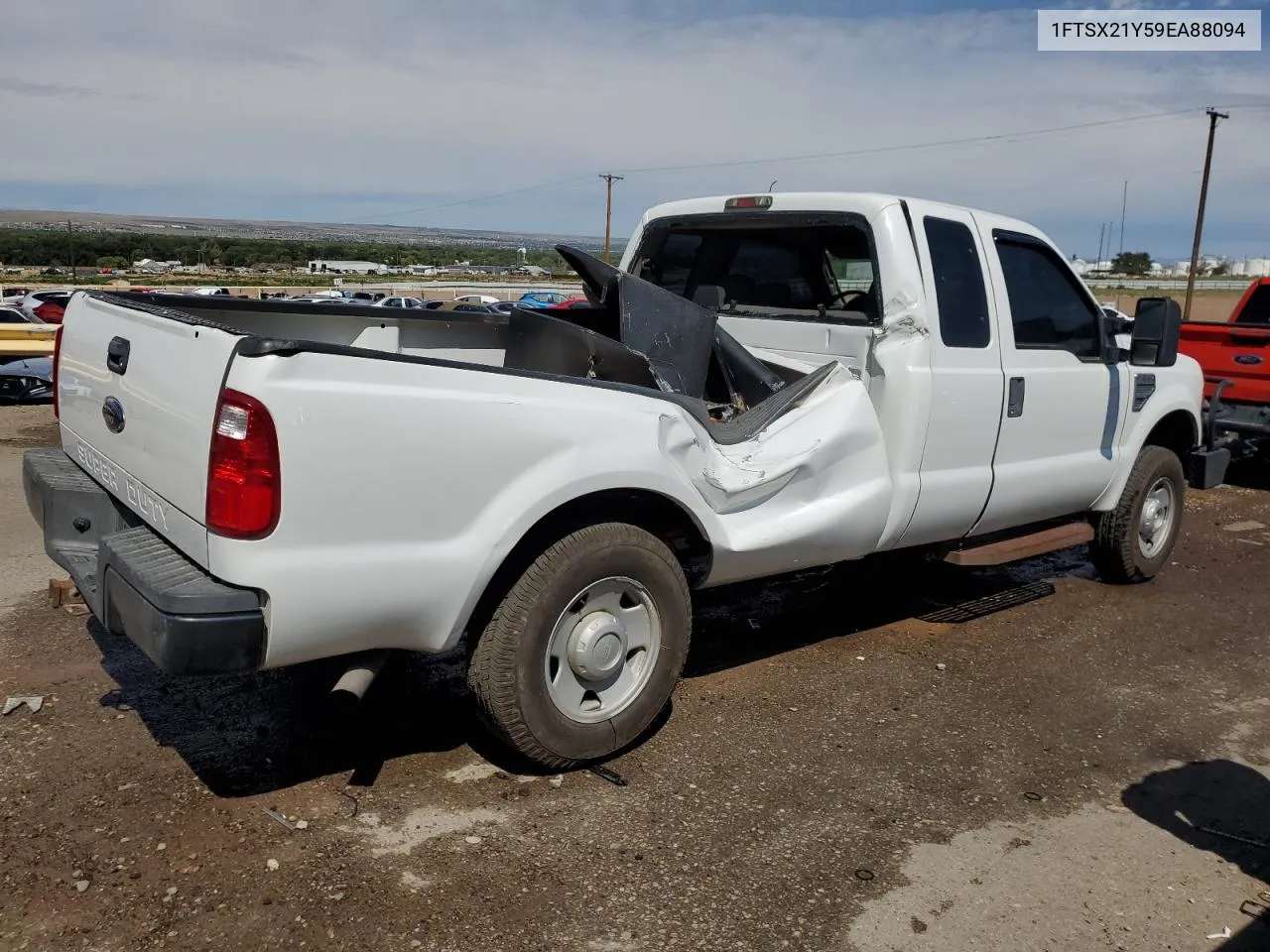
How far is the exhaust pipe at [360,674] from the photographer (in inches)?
126

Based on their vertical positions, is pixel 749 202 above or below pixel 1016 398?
above

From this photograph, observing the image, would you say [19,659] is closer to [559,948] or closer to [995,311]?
[559,948]

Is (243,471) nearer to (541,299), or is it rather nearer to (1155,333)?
(1155,333)

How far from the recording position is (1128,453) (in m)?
5.95

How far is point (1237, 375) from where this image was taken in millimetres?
9664

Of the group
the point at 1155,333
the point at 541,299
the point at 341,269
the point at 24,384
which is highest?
the point at 341,269

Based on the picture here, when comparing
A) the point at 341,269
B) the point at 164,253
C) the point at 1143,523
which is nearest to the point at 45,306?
the point at 1143,523

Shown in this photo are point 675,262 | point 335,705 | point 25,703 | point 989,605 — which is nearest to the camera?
point 25,703

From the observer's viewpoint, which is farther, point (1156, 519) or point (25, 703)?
point (1156, 519)

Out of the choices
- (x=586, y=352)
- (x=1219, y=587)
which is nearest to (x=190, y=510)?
(x=586, y=352)

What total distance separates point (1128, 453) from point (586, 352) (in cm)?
336

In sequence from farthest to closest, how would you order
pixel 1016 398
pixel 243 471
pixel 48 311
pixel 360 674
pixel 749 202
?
1. pixel 48 311
2. pixel 749 202
3. pixel 1016 398
4. pixel 360 674
5. pixel 243 471

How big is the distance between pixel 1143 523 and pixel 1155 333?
4.53 ft

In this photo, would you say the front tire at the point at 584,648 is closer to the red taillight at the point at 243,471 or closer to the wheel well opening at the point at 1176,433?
the red taillight at the point at 243,471
